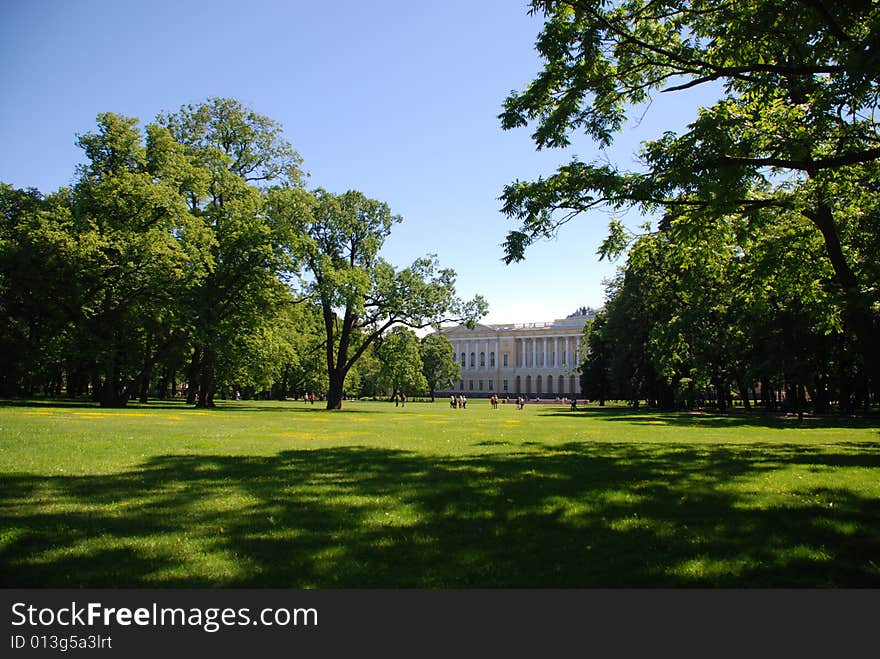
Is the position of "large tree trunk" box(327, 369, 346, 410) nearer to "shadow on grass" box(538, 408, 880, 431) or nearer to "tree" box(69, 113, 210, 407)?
"tree" box(69, 113, 210, 407)

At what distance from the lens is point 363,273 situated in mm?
41500

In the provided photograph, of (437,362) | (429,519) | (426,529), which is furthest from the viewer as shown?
(437,362)

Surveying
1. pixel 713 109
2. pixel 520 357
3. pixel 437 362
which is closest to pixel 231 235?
pixel 713 109

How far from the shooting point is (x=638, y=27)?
12406 mm

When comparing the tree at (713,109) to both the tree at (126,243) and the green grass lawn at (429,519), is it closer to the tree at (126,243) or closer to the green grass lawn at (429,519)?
the green grass lawn at (429,519)

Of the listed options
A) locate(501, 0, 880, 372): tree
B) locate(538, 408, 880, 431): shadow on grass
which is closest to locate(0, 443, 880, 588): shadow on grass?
locate(501, 0, 880, 372): tree

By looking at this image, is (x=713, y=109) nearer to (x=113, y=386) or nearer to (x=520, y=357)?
(x=113, y=386)

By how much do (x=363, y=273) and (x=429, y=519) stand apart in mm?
35222

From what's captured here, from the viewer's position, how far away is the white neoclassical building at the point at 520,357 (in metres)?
149

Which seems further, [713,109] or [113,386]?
[113,386]

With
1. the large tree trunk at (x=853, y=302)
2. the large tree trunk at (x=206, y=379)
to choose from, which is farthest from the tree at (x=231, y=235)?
the large tree trunk at (x=853, y=302)

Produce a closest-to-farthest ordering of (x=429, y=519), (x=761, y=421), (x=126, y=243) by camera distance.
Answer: (x=429, y=519) → (x=761, y=421) → (x=126, y=243)

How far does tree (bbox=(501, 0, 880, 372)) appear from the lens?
9.91 metres

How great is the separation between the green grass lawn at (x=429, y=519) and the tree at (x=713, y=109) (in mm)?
4787
